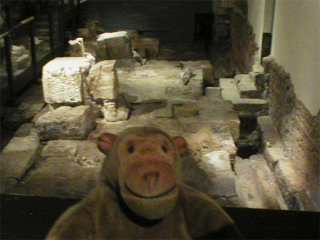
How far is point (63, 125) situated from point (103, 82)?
871mm

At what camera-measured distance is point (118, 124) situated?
17.9 feet

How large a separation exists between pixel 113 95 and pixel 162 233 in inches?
155

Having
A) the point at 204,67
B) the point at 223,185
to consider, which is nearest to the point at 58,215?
the point at 223,185

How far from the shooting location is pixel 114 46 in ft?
25.7

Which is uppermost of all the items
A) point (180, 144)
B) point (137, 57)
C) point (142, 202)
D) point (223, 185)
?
point (180, 144)

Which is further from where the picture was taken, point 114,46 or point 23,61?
point 114,46

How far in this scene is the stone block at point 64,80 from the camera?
5129mm

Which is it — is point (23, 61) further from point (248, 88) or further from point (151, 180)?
point (151, 180)

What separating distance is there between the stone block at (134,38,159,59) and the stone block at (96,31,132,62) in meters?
0.21

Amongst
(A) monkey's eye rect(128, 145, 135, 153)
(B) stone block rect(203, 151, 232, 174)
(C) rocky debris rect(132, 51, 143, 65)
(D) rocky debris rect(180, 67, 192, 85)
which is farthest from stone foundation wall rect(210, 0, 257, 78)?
(A) monkey's eye rect(128, 145, 135, 153)

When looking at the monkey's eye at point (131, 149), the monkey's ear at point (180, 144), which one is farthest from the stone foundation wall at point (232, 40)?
the monkey's eye at point (131, 149)

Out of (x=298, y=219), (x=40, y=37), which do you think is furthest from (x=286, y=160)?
(x=40, y=37)

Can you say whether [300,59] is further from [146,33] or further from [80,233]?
[80,233]

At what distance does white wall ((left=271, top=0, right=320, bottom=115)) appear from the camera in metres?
4.17
